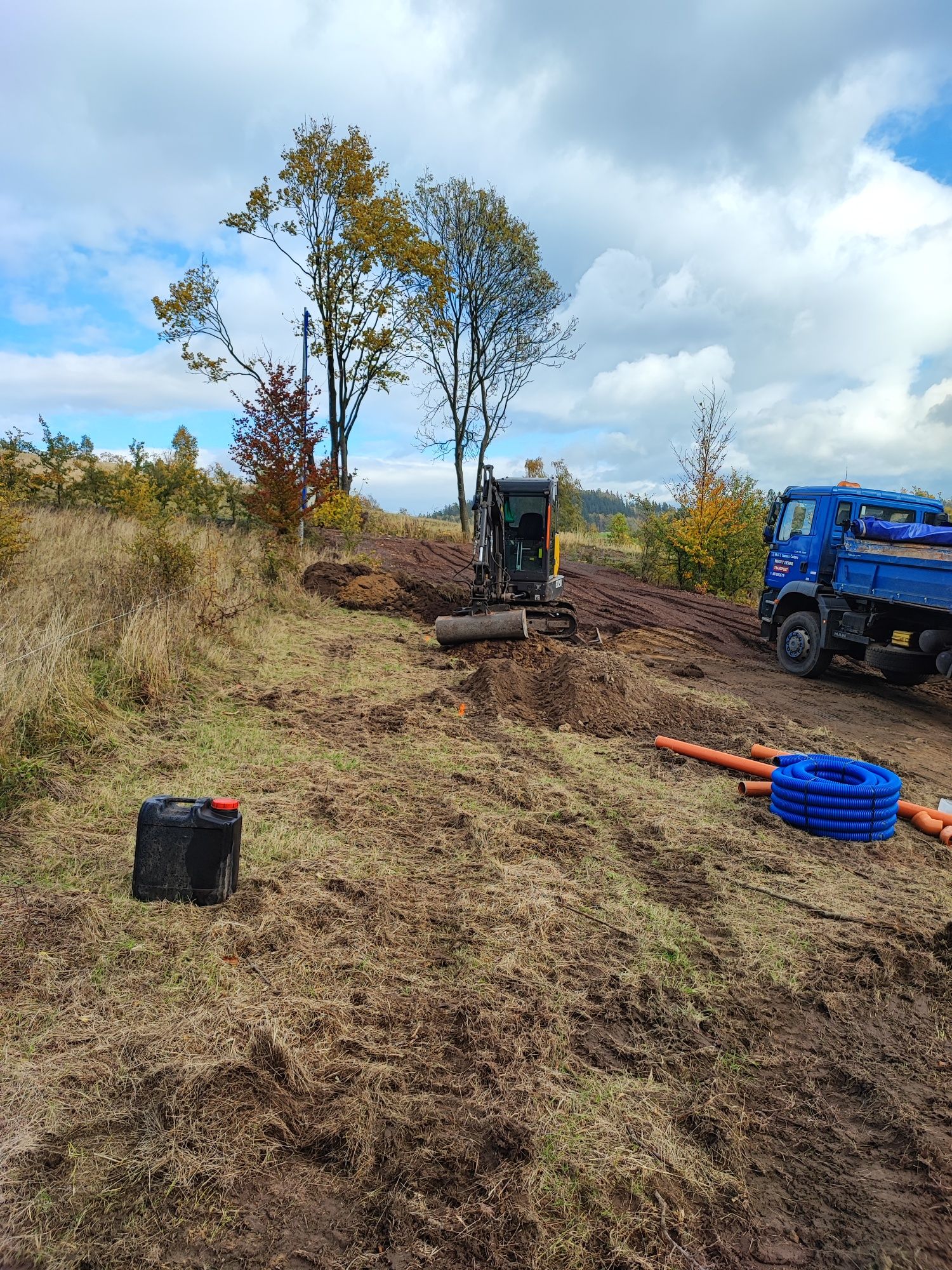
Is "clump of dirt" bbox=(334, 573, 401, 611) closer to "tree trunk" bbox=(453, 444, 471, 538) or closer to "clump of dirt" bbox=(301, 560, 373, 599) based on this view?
"clump of dirt" bbox=(301, 560, 373, 599)

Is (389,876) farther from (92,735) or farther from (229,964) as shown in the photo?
(92,735)

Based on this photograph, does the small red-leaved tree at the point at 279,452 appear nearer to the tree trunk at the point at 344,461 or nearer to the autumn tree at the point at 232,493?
the autumn tree at the point at 232,493

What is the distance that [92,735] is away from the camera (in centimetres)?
606

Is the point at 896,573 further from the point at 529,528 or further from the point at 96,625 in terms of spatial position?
the point at 96,625

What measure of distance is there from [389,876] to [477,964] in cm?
101

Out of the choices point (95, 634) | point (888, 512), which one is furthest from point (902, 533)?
point (95, 634)

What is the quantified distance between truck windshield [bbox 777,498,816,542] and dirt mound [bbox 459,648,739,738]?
4488mm

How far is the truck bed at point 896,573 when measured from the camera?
30.7ft

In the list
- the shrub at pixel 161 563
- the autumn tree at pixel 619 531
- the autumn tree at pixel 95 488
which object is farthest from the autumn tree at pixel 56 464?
the autumn tree at pixel 619 531

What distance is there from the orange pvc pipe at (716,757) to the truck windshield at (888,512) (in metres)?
6.17

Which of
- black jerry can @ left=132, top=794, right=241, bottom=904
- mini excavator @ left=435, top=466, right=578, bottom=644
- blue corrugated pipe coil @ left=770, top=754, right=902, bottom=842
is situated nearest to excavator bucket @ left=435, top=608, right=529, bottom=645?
mini excavator @ left=435, top=466, right=578, bottom=644

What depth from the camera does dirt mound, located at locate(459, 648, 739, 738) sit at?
7.88m

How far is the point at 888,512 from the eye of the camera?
1158cm

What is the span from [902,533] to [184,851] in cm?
978
